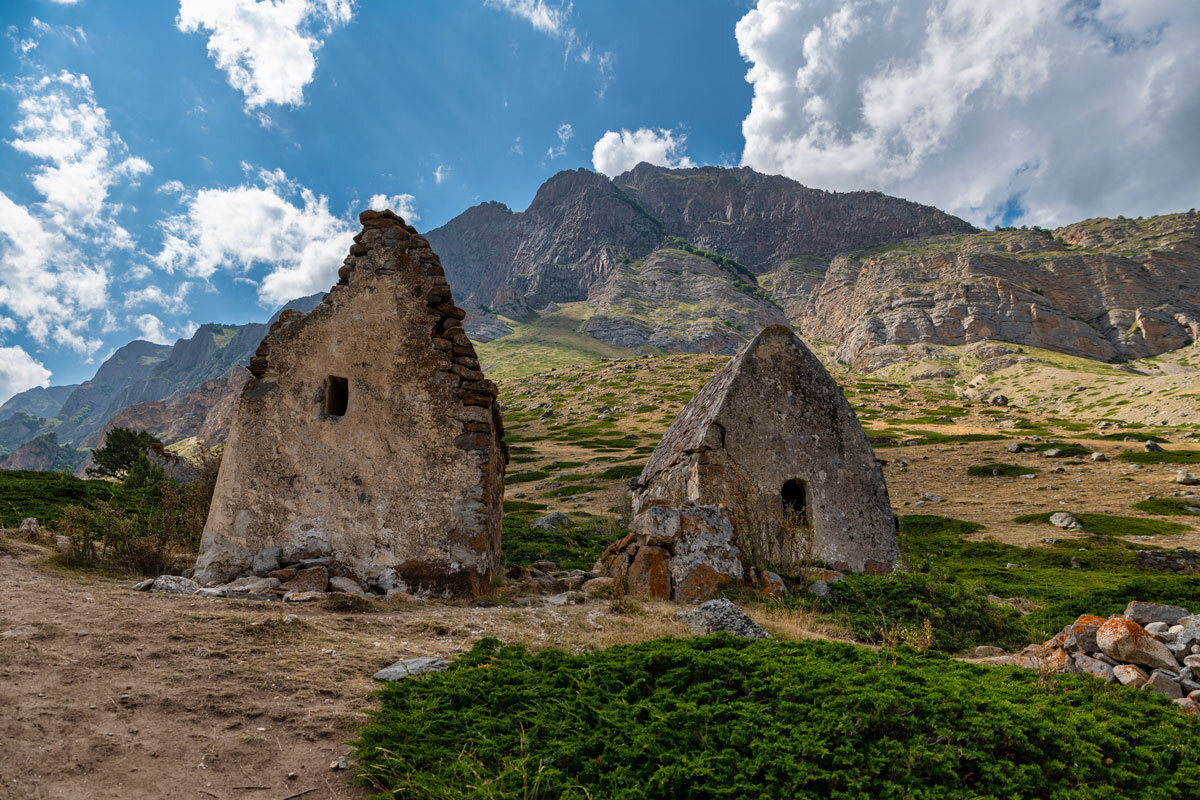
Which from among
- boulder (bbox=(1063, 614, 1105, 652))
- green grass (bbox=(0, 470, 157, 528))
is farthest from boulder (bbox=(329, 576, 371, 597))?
boulder (bbox=(1063, 614, 1105, 652))

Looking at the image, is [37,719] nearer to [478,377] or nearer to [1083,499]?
[478,377]

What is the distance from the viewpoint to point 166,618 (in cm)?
522

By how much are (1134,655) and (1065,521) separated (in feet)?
62.2

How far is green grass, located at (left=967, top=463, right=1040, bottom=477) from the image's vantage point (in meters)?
27.8

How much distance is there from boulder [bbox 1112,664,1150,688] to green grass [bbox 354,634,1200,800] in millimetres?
275

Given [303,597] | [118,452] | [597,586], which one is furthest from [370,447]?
[118,452]

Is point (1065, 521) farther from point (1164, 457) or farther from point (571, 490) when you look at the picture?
point (571, 490)

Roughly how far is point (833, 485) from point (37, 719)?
1058cm

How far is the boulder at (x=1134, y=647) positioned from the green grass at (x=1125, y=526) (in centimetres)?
1780

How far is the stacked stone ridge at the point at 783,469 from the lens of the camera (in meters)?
9.37

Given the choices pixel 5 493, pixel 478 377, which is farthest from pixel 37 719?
pixel 5 493

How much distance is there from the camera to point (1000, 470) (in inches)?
1117

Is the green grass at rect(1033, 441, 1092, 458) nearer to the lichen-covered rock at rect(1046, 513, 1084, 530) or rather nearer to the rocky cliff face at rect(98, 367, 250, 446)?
the lichen-covered rock at rect(1046, 513, 1084, 530)

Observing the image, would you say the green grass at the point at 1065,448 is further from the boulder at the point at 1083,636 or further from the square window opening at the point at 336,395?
the square window opening at the point at 336,395
